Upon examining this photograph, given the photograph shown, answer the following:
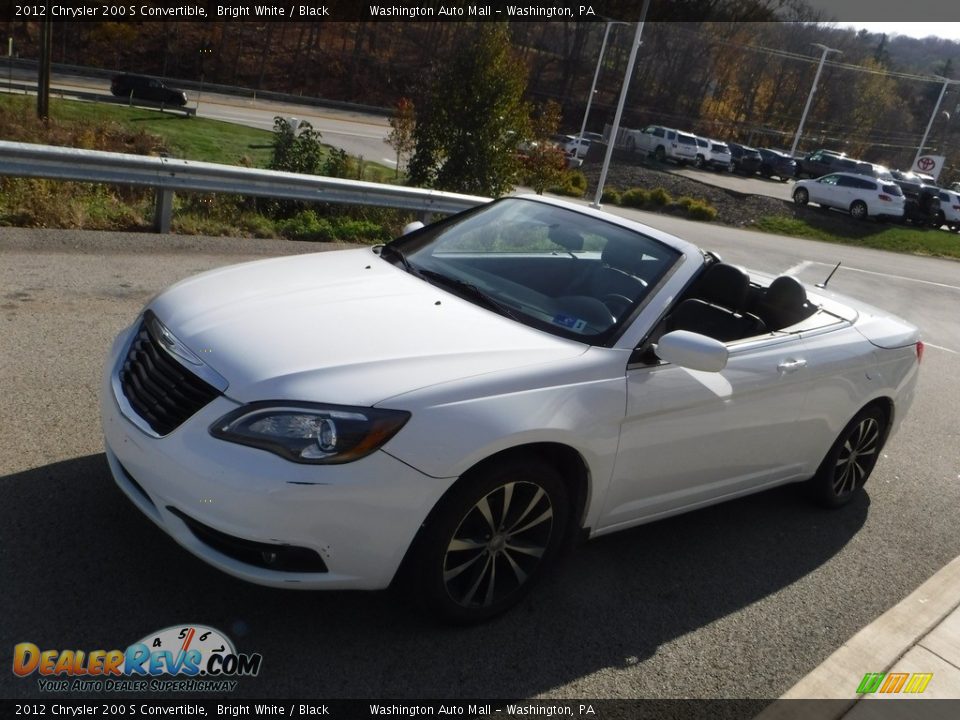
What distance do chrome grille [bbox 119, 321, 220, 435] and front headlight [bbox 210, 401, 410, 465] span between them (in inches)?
7.9

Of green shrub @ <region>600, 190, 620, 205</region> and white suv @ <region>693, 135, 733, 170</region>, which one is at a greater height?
white suv @ <region>693, 135, 733, 170</region>

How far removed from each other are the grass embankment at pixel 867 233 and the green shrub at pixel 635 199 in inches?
179

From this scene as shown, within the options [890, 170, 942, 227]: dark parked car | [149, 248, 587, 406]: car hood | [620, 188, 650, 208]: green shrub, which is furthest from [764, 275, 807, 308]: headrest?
[890, 170, 942, 227]: dark parked car

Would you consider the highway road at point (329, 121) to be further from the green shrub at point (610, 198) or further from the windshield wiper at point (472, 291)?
the windshield wiper at point (472, 291)

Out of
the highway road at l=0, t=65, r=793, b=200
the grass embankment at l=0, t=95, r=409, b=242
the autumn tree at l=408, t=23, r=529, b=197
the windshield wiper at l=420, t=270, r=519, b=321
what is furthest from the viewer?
the highway road at l=0, t=65, r=793, b=200

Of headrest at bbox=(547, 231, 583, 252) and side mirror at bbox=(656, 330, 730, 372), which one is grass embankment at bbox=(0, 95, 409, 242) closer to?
headrest at bbox=(547, 231, 583, 252)

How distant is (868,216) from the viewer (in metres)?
38.4

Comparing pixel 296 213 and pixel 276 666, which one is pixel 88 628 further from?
pixel 296 213

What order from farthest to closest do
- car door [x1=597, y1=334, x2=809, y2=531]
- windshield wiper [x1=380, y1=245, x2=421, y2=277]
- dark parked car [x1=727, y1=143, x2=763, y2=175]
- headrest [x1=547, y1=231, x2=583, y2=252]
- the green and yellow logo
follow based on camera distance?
dark parked car [x1=727, y1=143, x2=763, y2=175], headrest [x1=547, y1=231, x2=583, y2=252], windshield wiper [x1=380, y1=245, x2=421, y2=277], car door [x1=597, y1=334, x2=809, y2=531], the green and yellow logo

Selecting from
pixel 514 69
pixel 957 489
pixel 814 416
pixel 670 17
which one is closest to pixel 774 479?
pixel 814 416

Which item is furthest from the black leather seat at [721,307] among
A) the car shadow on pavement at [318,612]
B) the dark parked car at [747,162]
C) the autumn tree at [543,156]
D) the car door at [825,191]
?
the dark parked car at [747,162]

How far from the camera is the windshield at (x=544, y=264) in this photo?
416cm

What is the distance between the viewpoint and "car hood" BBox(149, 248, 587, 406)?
10.8 ft

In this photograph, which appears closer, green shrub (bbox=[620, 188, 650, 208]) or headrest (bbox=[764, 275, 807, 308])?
headrest (bbox=[764, 275, 807, 308])
